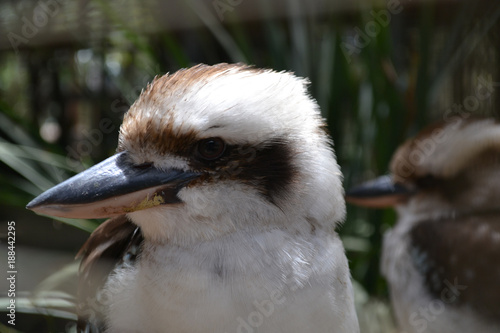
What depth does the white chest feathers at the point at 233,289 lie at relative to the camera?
31.3 inches

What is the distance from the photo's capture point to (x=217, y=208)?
818 mm

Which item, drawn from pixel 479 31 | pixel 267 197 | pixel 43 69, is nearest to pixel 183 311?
pixel 267 197

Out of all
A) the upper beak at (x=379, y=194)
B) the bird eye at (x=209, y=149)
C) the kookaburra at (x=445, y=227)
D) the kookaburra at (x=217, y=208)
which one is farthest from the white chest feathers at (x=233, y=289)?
the upper beak at (x=379, y=194)

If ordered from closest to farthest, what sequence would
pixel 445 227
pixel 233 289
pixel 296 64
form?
pixel 233 289, pixel 445 227, pixel 296 64

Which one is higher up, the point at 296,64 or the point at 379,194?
the point at 296,64

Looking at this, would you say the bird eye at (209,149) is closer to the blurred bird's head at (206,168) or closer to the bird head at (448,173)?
the blurred bird's head at (206,168)

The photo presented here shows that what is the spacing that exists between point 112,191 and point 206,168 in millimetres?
147

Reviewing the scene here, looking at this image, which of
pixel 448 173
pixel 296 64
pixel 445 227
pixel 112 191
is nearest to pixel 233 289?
pixel 112 191

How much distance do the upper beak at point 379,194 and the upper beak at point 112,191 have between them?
1.00 metres

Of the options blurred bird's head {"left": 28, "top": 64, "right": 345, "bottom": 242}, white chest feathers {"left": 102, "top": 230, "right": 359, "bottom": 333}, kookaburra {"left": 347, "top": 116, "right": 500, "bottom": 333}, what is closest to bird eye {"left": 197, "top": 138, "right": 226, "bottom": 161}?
blurred bird's head {"left": 28, "top": 64, "right": 345, "bottom": 242}

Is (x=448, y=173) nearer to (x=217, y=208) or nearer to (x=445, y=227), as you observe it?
(x=445, y=227)

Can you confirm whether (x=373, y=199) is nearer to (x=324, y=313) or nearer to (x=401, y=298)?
(x=401, y=298)

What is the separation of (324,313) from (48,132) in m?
1.94

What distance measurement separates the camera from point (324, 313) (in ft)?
2.79
